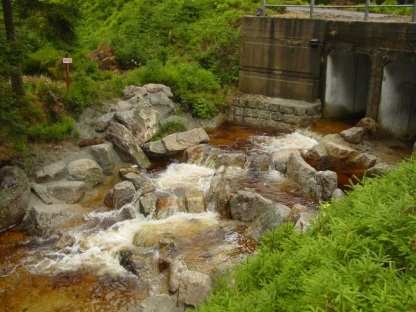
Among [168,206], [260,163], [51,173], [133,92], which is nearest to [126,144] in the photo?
[51,173]

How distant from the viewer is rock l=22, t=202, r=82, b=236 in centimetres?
1194

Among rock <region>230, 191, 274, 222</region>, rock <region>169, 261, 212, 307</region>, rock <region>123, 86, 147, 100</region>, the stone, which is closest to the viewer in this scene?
rock <region>169, 261, 212, 307</region>

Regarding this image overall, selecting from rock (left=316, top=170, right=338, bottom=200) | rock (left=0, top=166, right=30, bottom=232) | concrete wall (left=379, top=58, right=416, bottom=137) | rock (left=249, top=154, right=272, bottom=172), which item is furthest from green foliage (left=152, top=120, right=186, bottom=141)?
concrete wall (left=379, top=58, right=416, bottom=137)

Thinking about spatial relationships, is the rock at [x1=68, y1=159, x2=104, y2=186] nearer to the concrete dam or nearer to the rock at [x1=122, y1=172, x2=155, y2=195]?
the rock at [x1=122, y1=172, x2=155, y2=195]

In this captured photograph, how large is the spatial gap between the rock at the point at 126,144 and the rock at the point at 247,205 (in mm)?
4444

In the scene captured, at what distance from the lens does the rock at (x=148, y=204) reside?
12.5 m

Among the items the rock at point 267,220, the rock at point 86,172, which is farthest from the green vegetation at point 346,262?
the rock at point 86,172

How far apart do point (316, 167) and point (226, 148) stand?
3526 millimetres

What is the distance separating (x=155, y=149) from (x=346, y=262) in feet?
39.4

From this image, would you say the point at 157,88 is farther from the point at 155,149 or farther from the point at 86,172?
the point at 86,172

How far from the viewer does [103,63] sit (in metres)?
21.6

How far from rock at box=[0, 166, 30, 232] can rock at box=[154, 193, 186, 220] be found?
3619 mm

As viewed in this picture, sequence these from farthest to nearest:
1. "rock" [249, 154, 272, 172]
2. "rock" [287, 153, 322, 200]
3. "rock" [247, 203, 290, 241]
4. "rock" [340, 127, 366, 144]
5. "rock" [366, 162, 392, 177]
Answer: "rock" [340, 127, 366, 144] < "rock" [249, 154, 272, 172] < "rock" [366, 162, 392, 177] < "rock" [287, 153, 322, 200] < "rock" [247, 203, 290, 241]

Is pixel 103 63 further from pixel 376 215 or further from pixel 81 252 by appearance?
pixel 376 215
